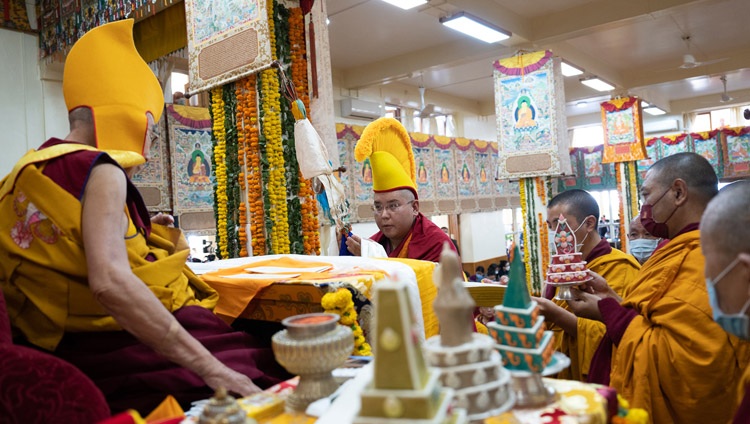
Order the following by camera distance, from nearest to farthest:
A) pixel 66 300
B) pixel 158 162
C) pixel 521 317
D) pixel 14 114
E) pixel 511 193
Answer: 1. pixel 521 317
2. pixel 66 300
3. pixel 14 114
4. pixel 158 162
5. pixel 511 193

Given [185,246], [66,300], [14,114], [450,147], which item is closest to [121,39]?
[185,246]

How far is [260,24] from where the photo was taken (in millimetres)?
3889

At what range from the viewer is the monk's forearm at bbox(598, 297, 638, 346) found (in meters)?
2.61

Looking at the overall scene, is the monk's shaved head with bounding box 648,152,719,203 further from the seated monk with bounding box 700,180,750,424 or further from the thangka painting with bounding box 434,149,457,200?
the thangka painting with bounding box 434,149,457,200

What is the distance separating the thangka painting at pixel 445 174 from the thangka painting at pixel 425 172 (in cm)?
21

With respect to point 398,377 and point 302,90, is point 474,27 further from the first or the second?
point 398,377

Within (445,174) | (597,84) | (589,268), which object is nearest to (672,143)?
(597,84)

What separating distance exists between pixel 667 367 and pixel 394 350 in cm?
187

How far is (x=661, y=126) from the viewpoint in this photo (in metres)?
16.7

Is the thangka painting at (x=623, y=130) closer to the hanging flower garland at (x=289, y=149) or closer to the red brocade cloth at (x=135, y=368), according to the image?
the hanging flower garland at (x=289, y=149)

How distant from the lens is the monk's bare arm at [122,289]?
1.62 metres

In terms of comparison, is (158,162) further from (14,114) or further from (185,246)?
(185,246)

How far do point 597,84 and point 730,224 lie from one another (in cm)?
1148

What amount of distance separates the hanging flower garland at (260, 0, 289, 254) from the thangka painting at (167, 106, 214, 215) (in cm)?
443
